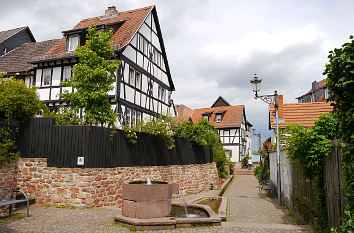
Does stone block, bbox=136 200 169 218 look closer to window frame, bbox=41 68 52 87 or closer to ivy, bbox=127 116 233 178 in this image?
ivy, bbox=127 116 233 178

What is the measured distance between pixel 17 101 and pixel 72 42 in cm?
911

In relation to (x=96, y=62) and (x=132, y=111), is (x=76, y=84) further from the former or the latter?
(x=132, y=111)

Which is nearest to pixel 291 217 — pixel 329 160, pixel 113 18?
pixel 329 160

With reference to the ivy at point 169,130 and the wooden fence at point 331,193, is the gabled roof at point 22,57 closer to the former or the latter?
the ivy at point 169,130

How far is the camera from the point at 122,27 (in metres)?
19.2

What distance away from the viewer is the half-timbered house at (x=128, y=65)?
16.6m

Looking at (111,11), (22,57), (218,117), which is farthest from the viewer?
(218,117)

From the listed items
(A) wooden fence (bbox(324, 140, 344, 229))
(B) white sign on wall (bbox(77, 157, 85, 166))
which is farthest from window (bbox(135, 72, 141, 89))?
(A) wooden fence (bbox(324, 140, 344, 229))

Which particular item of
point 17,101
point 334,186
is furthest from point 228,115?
point 334,186

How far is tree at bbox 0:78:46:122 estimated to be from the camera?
10.0 m

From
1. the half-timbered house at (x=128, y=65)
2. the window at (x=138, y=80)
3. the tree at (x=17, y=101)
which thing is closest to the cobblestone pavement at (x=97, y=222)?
the tree at (x=17, y=101)

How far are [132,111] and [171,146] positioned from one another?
4.03 metres

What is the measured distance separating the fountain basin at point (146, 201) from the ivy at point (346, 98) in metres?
4.77

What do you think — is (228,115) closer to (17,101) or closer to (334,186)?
(17,101)
